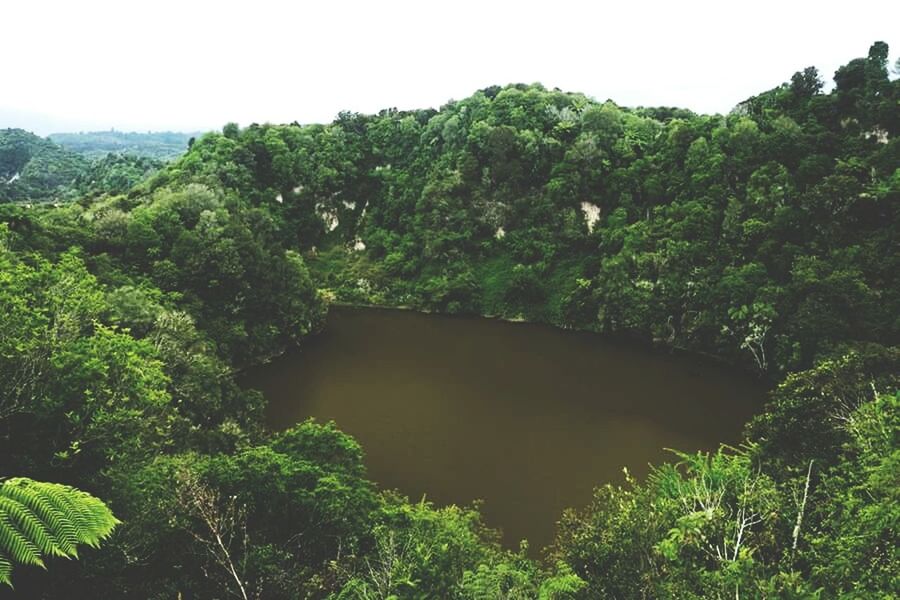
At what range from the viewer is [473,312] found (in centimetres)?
5622

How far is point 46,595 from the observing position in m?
9.39

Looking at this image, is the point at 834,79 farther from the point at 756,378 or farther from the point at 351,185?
the point at 351,185

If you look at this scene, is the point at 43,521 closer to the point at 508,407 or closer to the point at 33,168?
the point at 508,407

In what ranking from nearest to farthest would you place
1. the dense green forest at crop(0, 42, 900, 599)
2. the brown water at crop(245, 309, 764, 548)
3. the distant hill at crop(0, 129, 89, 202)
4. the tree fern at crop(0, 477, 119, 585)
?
the tree fern at crop(0, 477, 119, 585) → the dense green forest at crop(0, 42, 900, 599) → the brown water at crop(245, 309, 764, 548) → the distant hill at crop(0, 129, 89, 202)

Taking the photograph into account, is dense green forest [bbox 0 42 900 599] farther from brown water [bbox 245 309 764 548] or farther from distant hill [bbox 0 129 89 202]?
distant hill [bbox 0 129 89 202]

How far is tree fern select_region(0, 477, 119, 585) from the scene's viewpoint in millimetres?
5047

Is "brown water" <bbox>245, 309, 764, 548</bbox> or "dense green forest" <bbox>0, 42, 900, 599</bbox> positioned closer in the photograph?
"dense green forest" <bbox>0, 42, 900, 599</bbox>

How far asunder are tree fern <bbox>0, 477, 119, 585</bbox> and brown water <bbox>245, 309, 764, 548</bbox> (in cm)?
1906

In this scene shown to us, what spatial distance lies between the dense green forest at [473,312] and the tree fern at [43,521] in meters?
5.07

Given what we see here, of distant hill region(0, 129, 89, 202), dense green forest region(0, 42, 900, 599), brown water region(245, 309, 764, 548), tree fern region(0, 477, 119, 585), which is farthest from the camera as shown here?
distant hill region(0, 129, 89, 202)

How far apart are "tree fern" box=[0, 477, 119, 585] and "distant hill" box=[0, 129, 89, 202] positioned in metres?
109

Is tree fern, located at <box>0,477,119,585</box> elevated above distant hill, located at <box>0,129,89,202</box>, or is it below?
below

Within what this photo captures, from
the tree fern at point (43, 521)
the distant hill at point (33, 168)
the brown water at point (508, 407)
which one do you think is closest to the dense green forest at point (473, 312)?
the brown water at point (508, 407)

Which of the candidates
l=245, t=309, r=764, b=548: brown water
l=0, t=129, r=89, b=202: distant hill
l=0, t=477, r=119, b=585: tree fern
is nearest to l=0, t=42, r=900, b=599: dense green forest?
l=245, t=309, r=764, b=548: brown water
